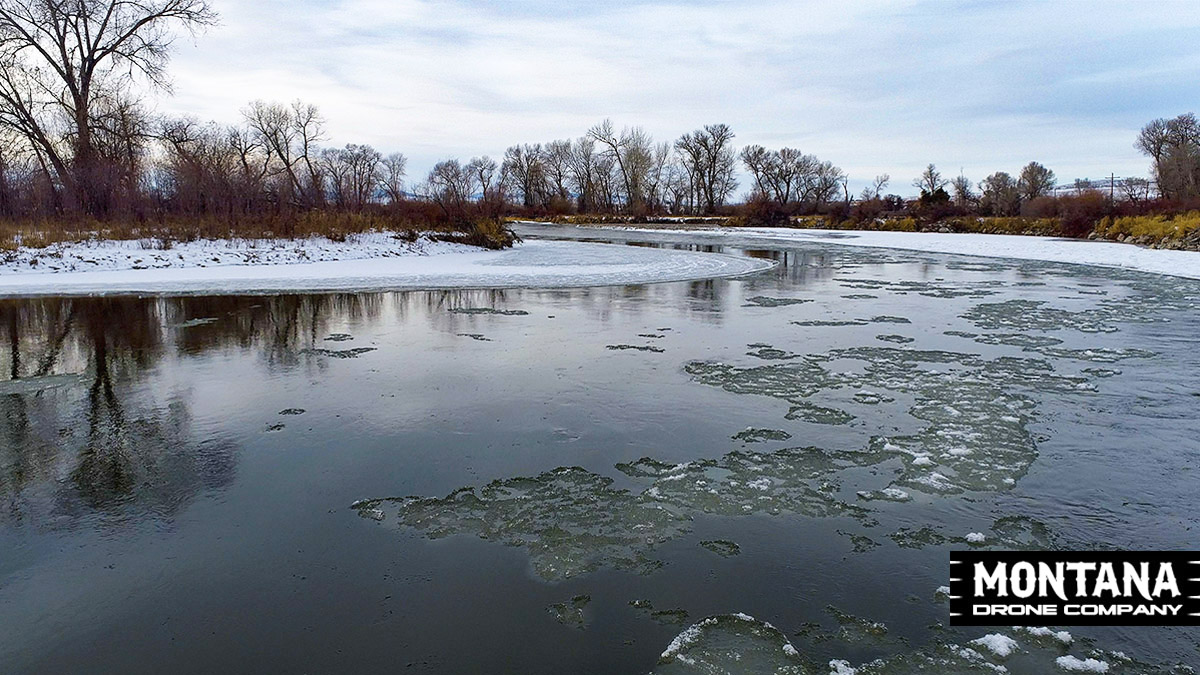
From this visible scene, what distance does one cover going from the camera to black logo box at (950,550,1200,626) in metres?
3.52

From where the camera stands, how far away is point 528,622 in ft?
11.1

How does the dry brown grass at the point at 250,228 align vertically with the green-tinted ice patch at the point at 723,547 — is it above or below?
above

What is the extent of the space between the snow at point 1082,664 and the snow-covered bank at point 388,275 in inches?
596

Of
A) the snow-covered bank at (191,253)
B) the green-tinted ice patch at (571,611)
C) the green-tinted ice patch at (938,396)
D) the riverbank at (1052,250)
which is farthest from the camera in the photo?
the riverbank at (1052,250)

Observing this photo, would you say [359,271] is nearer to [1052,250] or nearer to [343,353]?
[343,353]

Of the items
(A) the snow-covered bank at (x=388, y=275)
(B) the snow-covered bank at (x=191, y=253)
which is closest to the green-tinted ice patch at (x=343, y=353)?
(A) the snow-covered bank at (x=388, y=275)

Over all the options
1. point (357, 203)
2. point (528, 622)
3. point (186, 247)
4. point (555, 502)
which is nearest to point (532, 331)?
point (555, 502)

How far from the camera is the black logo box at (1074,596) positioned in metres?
3.52

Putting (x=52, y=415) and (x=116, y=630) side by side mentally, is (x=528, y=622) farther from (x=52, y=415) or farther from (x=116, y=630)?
(x=52, y=415)

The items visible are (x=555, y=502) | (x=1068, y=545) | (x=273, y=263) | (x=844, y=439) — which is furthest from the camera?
(x=273, y=263)

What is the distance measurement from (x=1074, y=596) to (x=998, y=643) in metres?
0.85

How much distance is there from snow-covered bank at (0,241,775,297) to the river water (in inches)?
282

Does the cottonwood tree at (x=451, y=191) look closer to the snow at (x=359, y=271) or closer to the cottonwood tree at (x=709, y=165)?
the snow at (x=359, y=271)

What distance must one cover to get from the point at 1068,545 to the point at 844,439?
2024mm
